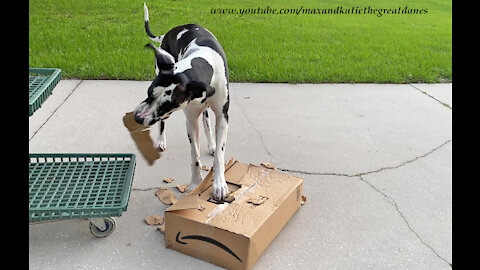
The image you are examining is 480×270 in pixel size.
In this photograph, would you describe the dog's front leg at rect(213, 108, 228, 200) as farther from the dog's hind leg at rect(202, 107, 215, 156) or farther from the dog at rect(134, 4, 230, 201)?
the dog's hind leg at rect(202, 107, 215, 156)

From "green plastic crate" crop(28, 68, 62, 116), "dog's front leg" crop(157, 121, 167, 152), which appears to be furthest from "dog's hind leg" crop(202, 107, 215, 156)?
"green plastic crate" crop(28, 68, 62, 116)

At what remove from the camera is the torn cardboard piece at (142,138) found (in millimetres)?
3230

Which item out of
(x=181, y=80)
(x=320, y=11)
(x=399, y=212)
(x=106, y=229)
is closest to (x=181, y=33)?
(x=181, y=80)

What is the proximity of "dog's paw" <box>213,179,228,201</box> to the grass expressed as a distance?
3122mm

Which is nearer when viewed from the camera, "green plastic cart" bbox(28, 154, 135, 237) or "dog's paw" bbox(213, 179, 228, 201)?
"green plastic cart" bbox(28, 154, 135, 237)

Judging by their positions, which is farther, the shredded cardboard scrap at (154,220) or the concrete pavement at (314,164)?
the shredded cardboard scrap at (154,220)

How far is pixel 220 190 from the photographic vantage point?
2998mm

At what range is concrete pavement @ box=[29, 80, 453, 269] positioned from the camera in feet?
9.34

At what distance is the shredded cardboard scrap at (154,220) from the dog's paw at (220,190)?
17.3 inches

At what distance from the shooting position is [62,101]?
A: 5078mm

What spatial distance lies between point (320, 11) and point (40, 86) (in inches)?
322

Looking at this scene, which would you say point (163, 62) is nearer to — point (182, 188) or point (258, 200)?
point (258, 200)

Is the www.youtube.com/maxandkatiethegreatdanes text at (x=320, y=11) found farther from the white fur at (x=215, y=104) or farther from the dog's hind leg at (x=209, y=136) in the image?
the white fur at (x=215, y=104)

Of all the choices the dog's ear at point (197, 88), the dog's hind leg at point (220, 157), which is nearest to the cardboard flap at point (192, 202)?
the dog's hind leg at point (220, 157)
